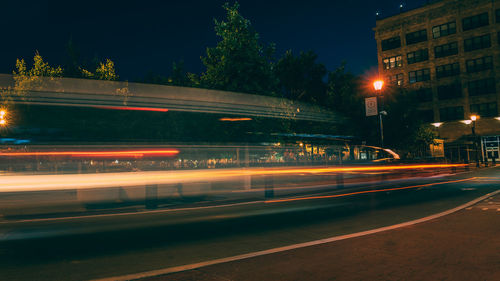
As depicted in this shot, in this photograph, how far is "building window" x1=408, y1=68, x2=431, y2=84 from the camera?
5650cm

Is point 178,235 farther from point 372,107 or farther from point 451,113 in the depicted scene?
point 451,113

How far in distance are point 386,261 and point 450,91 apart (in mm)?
58443

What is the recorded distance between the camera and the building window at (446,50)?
53812 mm

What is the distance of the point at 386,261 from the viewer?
4.77 metres

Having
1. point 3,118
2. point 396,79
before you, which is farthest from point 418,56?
point 3,118

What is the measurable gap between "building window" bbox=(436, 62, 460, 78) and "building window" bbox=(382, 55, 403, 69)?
6.00 metres

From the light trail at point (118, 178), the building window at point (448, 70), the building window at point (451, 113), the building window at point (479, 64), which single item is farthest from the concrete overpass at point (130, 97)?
the building window at point (448, 70)

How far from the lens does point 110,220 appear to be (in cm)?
864

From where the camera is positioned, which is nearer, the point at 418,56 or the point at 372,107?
the point at 372,107

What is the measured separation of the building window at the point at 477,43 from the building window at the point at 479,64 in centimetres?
173

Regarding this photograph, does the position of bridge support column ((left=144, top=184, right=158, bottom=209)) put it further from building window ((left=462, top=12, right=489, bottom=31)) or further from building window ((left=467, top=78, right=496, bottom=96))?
building window ((left=462, top=12, right=489, bottom=31))

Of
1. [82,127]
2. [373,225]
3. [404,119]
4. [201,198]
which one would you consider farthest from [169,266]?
[404,119]

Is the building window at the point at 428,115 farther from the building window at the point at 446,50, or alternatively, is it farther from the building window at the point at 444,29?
the building window at the point at 444,29

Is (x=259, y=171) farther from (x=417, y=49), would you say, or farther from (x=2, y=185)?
(x=417, y=49)
